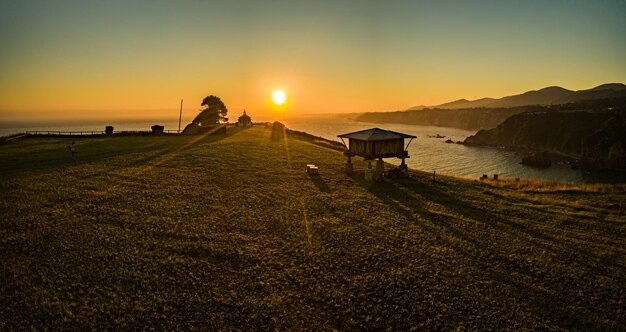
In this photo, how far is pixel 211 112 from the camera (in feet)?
307

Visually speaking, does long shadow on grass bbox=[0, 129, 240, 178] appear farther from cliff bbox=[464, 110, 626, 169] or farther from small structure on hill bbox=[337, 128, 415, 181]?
cliff bbox=[464, 110, 626, 169]

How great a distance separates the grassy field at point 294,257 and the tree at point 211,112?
71.5m

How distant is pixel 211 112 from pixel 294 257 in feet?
293

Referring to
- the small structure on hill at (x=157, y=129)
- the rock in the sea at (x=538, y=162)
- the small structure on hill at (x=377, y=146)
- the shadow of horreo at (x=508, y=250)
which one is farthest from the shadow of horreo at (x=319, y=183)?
the rock in the sea at (x=538, y=162)

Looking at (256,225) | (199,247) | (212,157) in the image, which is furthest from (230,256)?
(212,157)

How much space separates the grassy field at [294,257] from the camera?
918cm

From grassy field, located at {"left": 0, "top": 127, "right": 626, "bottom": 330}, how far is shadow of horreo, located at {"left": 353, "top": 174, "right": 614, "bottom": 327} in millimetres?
77

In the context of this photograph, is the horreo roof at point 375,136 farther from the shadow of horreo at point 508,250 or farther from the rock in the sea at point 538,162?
the rock in the sea at point 538,162

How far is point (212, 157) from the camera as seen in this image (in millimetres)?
33812

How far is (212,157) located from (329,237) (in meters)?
23.3

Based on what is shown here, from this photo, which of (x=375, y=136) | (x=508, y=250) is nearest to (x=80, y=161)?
(x=375, y=136)

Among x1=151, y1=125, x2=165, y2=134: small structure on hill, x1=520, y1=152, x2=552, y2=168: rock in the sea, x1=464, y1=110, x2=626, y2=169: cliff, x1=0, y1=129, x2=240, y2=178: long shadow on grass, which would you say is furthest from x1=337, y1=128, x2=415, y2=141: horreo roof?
x1=464, y1=110, x2=626, y2=169: cliff

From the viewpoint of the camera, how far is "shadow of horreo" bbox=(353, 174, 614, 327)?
33.9ft

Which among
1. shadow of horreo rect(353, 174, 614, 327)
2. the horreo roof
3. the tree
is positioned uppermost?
the tree
